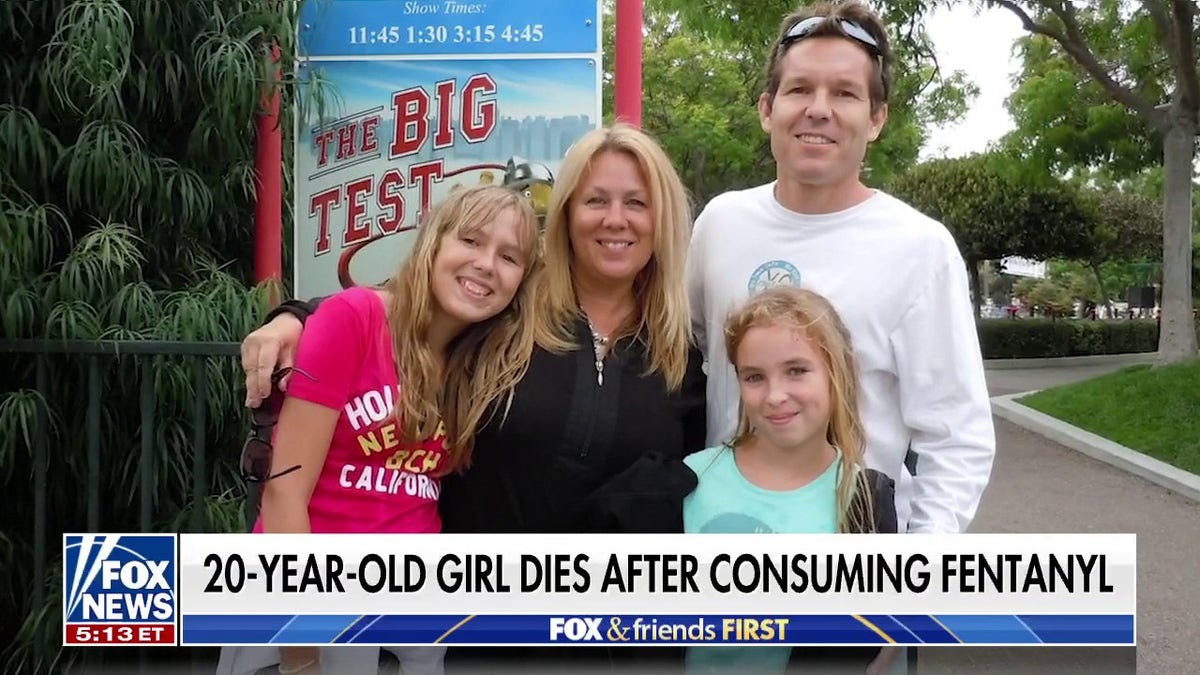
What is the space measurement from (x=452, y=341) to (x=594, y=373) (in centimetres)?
31

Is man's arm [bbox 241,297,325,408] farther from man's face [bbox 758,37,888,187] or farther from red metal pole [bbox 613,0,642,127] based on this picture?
red metal pole [bbox 613,0,642,127]

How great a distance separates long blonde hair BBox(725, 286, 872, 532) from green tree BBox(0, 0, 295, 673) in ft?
5.94

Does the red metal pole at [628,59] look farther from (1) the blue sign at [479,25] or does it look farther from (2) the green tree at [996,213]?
(2) the green tree at [996,213]

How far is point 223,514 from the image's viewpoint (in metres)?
3.35

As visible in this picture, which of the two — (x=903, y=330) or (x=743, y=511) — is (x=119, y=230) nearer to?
(x=743, y=511)

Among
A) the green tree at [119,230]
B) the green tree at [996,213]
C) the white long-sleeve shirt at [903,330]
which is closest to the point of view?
the white long-sleeve shirt at [903,330]

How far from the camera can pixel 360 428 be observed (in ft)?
6.61

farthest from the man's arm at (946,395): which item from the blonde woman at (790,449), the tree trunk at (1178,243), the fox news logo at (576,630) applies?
the tree trunk at (1178,243)

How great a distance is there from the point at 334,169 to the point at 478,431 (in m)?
1.56

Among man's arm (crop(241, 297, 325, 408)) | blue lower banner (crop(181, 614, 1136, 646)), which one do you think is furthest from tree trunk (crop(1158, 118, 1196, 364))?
man's arm (crop(241, 297, 325, 408))

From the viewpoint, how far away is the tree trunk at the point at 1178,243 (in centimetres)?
1267

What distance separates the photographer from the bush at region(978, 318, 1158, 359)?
2036 cm

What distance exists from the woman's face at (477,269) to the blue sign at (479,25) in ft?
4.24

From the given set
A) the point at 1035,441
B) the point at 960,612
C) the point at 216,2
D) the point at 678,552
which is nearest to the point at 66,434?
the point at 216,2
